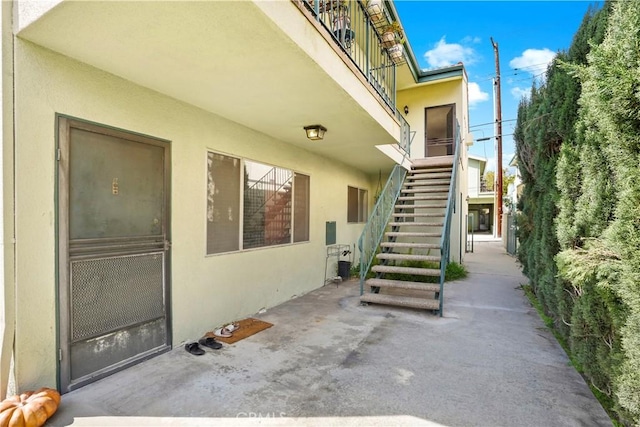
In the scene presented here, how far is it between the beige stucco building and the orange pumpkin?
0.18 metres

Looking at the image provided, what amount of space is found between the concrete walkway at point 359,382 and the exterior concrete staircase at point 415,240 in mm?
705

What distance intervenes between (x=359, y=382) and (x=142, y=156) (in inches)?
121

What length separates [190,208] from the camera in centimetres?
370

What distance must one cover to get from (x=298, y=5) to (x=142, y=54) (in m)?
1.30

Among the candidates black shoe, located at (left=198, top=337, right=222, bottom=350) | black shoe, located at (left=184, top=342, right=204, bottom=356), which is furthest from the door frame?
black shoe, located at (left=198, top=337, right=222, bottom=350)

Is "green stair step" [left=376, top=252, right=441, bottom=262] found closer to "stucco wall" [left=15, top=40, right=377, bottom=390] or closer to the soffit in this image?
"stucco wall" [left=15, top=40, right=377, bottom=390]

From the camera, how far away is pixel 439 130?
10219mm

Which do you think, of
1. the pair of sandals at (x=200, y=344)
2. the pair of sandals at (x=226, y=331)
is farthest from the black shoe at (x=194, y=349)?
the pair of sandals at (x=226, y=331)

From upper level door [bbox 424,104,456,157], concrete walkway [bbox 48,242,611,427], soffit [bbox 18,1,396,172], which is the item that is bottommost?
concrete walkway [bbox 48,242,611,427]

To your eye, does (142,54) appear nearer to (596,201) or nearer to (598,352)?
(596,201)

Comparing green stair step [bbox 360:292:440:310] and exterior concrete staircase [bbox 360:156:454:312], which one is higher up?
exterior concrete staircase [bbox 360:156:454:312]

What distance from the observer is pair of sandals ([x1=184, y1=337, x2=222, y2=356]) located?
3.39 metres

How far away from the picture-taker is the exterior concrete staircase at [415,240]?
16.8 ft

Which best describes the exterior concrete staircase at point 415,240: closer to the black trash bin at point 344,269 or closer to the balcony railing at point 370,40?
the black trash bin at point 344,269
